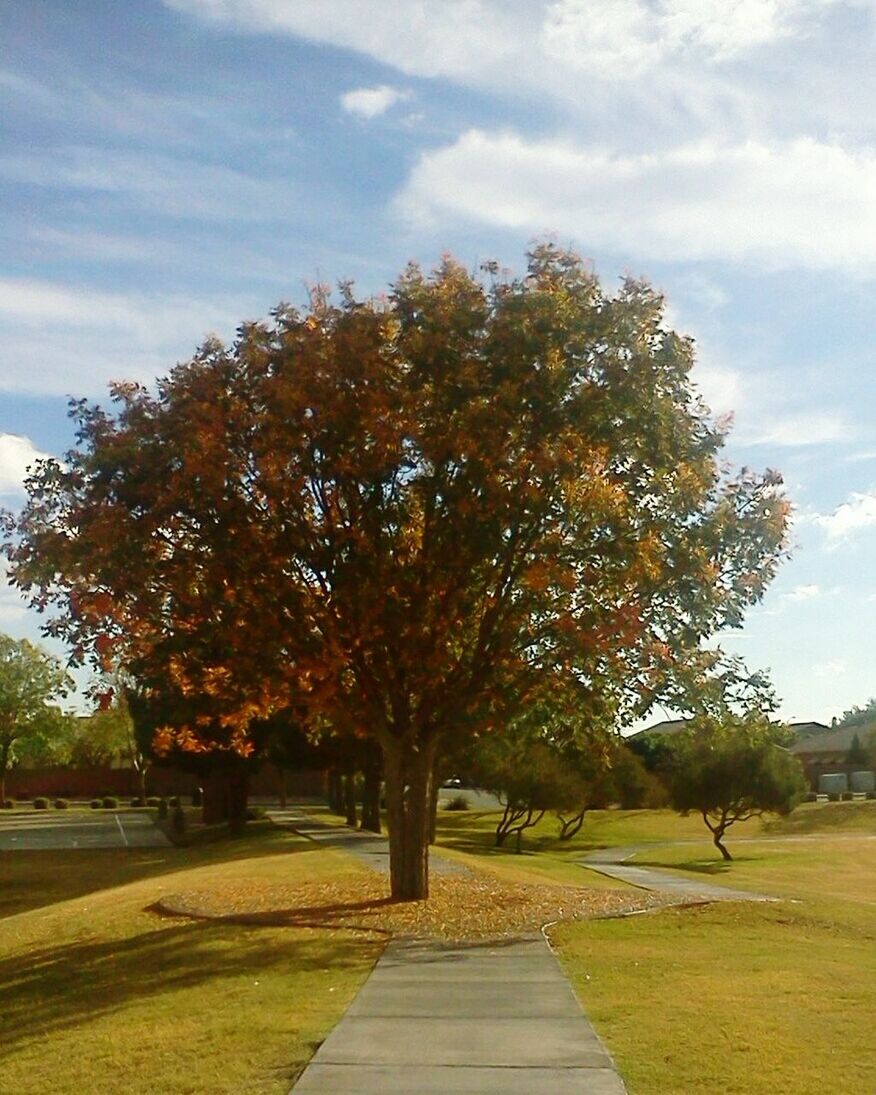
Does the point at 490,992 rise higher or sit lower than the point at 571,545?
lower

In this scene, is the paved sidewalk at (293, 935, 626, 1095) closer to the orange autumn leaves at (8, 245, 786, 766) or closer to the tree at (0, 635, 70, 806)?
the orange autumn leaves at (8, 245, 786, 766)

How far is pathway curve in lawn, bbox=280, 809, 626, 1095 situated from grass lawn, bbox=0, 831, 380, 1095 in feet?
0.85

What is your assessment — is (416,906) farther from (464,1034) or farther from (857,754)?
(857,754)

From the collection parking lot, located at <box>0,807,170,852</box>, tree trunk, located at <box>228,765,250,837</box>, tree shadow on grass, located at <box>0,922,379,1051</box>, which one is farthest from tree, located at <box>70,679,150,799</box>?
tree shadow on grass, located at <box>0,922,379,1051</box>

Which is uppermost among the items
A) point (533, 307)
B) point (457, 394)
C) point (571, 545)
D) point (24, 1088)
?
point (533, 307)

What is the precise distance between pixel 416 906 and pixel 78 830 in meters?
42.4

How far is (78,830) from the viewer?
5750 centimetres

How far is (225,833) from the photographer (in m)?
49.2

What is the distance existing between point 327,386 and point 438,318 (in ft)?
5.31

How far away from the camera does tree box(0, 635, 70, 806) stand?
85.9m

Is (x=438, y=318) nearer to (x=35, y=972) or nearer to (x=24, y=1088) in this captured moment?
(x=35, y=972)

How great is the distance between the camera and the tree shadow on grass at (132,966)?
38.5 ft

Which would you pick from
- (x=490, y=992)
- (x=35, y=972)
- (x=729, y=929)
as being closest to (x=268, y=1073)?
(x=490, y=992)

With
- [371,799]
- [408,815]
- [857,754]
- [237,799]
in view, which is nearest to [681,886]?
[408,815]
